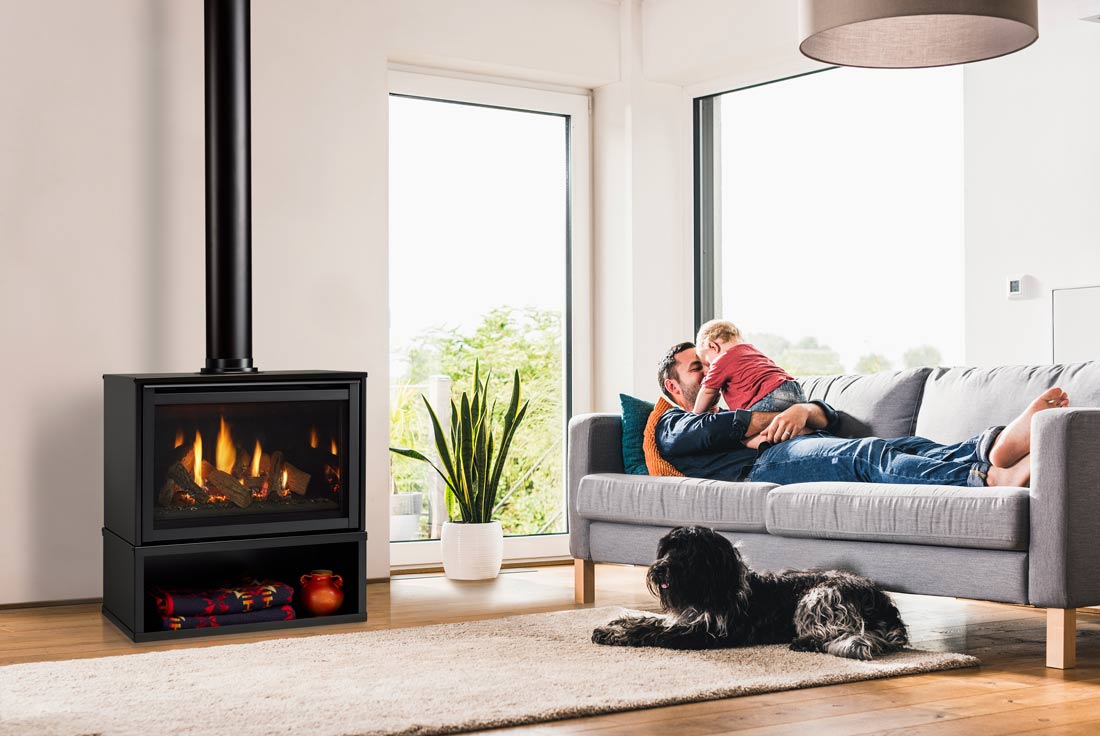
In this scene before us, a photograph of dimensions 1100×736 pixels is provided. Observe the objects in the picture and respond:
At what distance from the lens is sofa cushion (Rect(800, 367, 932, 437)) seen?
13.4 ft

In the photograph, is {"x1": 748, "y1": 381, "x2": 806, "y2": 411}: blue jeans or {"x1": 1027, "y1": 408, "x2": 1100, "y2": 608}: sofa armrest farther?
{"x1": 748, "y1": 381, "x2": 806, "y2": 411}: blue jeans

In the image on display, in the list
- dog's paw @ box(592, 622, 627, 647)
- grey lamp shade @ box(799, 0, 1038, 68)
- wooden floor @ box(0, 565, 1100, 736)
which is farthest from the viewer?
dog's paw @ box(592, 622, 627, 647)

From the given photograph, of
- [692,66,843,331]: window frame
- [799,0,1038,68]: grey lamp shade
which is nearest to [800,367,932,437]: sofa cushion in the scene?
[799,0,1038,68]: grey lamp shade

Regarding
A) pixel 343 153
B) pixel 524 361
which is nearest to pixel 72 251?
pixel 343 153

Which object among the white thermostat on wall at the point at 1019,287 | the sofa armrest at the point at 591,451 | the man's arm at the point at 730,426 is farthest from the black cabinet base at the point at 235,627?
the white thermostat on wall at the point at 1019,287

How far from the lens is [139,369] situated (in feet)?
14.9

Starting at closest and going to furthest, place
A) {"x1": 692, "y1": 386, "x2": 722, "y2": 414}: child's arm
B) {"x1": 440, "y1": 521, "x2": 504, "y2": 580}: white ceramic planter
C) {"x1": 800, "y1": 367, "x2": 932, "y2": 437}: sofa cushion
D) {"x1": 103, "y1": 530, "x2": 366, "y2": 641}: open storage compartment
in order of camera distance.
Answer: {"x1": 103, "y1": 530, "x2": 366, "y2": 641}: open storage compartment < {"x1": 800, "y1": 367, "x2": 932, "y2": 437}: sofa cushion < {"x1": 692, "y1": 386, "x2": 722, "y2": 414}: child's arm < {"x1": 440, "y1": 521, "x2": 504, "y2": 580}: white ceramic planter

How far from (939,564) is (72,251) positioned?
3151mm

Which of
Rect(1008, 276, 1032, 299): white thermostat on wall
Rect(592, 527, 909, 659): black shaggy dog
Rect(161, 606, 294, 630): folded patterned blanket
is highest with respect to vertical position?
Rect(1008, 276, 1032, 299): white thermostat on wall

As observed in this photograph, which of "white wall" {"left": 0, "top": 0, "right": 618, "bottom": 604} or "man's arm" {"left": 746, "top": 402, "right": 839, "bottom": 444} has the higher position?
"white wall" {"left": 0, "top": 0, "right": 618, "bottom": 604}

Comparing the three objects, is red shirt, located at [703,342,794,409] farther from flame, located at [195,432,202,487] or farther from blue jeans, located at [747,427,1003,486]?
flame, located at [195,432,202,487]

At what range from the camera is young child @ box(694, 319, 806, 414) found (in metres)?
4.14

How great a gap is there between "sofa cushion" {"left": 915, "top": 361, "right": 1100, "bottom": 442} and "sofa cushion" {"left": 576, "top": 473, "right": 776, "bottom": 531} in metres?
0.63

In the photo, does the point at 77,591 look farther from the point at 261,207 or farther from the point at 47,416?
the point at 261,207
